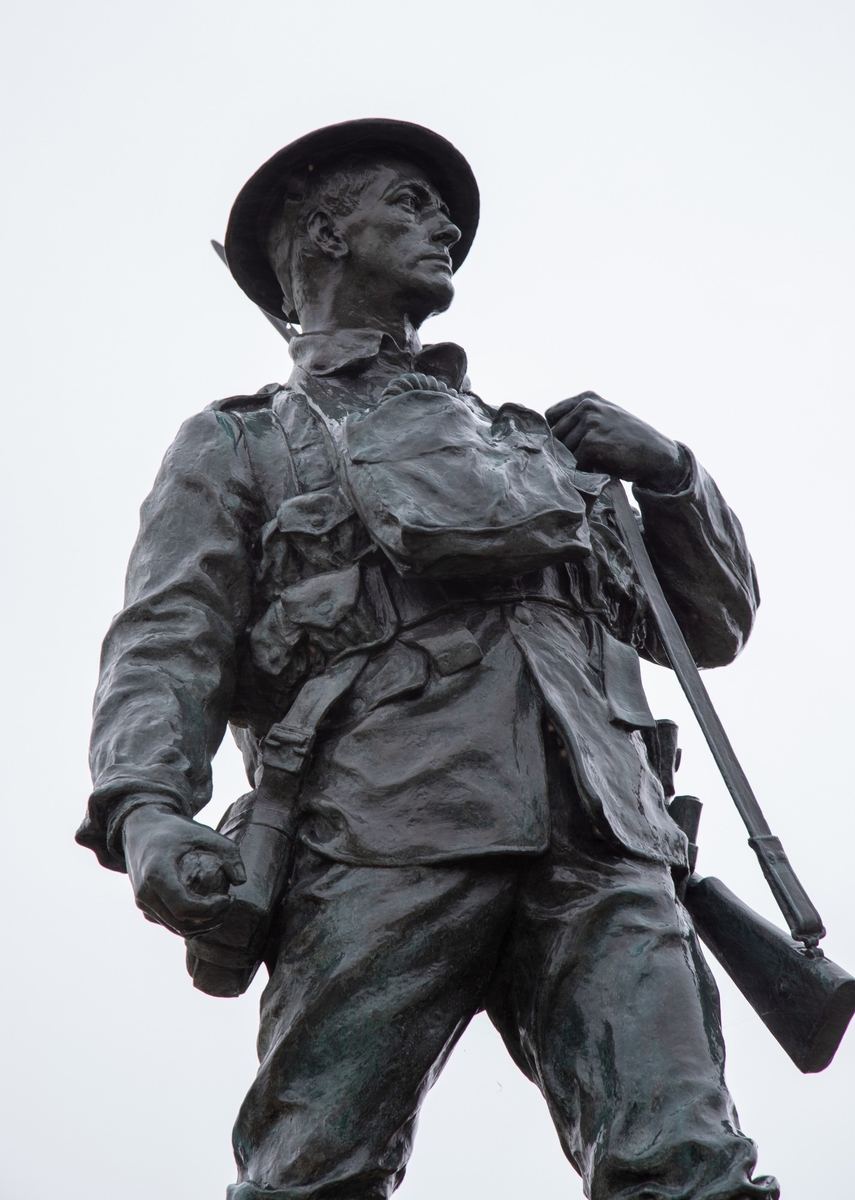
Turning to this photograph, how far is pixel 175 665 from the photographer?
14.0 ft

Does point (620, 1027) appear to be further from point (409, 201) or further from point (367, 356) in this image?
point (409, 201)

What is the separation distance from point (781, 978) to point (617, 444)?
4.85 ft

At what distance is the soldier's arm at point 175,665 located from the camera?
12.6ft

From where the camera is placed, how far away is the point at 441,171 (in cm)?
552

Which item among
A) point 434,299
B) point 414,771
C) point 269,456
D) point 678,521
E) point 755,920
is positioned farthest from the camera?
point 434,299

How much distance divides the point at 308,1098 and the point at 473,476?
4.82 ft

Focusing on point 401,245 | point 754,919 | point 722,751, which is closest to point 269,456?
point 401,245

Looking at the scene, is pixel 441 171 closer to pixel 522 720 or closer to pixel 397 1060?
pixel 522 720

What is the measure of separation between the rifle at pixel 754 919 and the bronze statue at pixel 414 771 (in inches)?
2.7

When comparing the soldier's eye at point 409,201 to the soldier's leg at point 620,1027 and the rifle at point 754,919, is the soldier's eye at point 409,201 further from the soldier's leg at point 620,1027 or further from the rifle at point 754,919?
the soldier's leg at point 620,1027

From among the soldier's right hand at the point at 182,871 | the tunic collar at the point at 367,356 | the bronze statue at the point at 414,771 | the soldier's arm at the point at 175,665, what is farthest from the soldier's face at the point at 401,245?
the soldier's right hand at the point at 182,871

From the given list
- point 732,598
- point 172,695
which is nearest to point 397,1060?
point 172,695

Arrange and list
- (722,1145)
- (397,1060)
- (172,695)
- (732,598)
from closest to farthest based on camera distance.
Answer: (722,1145), (397,1060), (172,695), (732,598)

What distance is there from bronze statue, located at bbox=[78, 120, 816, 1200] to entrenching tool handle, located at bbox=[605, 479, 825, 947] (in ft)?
0.19
